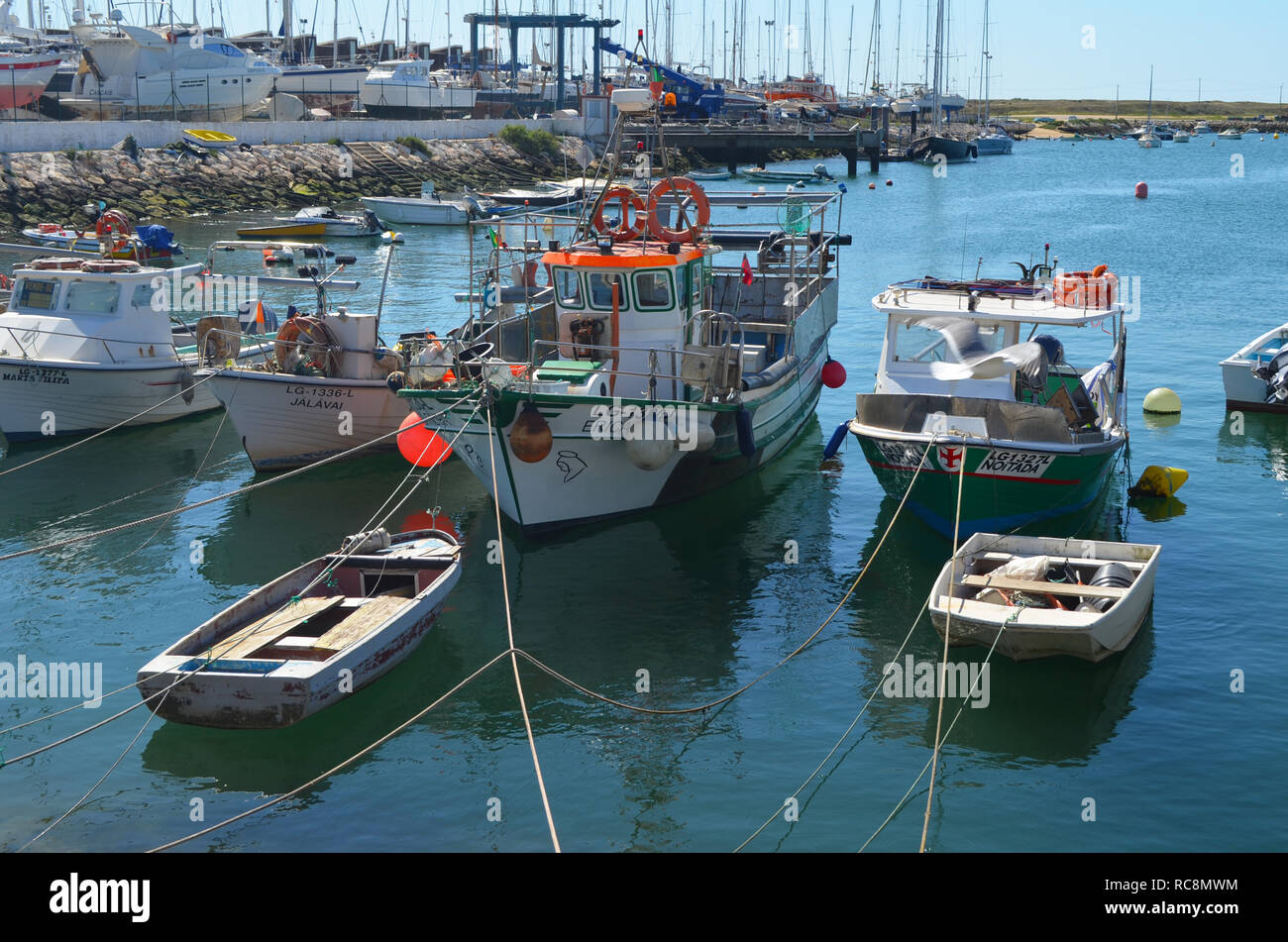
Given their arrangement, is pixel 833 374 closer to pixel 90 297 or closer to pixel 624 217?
pixel 624 217

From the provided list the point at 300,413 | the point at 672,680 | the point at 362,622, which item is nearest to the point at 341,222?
the point at 300,413

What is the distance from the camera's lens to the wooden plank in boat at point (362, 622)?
43.1 feet

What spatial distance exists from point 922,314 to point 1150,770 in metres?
8.66

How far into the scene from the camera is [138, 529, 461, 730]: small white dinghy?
12.0 m

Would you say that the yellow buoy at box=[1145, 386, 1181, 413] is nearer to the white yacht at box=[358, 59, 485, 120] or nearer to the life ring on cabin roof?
the life ring on cabin roof

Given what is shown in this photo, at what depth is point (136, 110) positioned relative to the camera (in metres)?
71.9

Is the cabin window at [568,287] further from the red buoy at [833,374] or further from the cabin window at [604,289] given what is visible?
the red buoy at [833,374]

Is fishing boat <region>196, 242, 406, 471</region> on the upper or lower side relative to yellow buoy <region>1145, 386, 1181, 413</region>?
upper

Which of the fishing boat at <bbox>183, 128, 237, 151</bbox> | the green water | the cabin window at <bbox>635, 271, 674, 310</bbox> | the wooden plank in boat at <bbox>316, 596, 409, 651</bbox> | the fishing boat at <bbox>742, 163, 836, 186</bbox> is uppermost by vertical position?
the fishing boat at <bbox>183, 128, 237, 151</bbox>

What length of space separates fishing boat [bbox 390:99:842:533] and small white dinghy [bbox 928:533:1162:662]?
4.50 metres

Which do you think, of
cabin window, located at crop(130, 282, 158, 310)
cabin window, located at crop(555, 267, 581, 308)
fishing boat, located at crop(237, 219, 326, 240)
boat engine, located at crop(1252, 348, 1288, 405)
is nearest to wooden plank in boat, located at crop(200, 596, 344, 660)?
cabin window, located at crop(555, 267, 581, 308)
